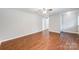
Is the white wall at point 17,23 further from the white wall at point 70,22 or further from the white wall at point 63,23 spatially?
the white wall at point 70,22

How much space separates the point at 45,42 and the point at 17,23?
521mm

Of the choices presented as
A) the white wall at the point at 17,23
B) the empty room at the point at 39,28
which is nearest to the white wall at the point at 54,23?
the empty room at the point at 39,28

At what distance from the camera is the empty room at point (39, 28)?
1.62 m

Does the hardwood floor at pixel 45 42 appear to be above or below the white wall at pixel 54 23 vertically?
below

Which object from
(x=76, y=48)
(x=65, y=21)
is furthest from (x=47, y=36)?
(x=76, y=48)

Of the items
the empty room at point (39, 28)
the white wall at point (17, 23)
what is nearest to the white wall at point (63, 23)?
the empty room at point (39, 28)

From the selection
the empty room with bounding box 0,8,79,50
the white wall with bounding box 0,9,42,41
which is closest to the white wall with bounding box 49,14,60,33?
the empty room with bounding box 0,8,79,50

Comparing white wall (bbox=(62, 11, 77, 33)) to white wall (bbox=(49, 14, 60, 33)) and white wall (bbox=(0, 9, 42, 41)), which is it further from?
white wall (bbox=(0, 9, 42, 41))

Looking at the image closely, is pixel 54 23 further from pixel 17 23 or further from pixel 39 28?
pixel 17 23

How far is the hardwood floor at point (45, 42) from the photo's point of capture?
1635 mm

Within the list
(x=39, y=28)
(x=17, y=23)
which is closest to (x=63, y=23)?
(x=39, y=28)

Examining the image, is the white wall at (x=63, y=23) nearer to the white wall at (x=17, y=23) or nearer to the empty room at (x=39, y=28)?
the empty room at (x=39, y=28)

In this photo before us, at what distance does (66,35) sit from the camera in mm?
1663
